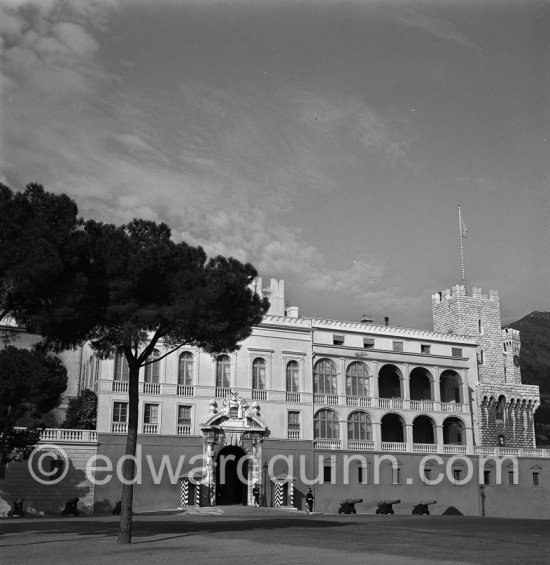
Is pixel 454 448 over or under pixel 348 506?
over

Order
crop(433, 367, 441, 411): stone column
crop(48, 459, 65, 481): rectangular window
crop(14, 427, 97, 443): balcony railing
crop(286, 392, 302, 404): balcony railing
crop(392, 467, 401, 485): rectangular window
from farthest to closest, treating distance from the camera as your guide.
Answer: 1. crop(433, 367, 441, 411): stone column
2. crop(392, 467, 401, 485): rectangular window
3. crop(286, 392, 302, 404): balcony railing
4. crop(14, 427, 97, 443): balcony railing
5. crop(48, 459, 65, 481): rectangular window

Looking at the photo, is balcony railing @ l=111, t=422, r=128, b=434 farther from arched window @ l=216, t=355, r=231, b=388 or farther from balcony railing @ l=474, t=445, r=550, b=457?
balcony railing @ l=474, t=445, r=550, b=457

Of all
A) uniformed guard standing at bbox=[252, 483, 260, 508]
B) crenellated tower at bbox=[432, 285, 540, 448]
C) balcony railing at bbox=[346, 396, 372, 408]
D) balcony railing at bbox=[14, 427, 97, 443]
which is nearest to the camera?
balcony railing at bbox=[14, 427, 97, 443]

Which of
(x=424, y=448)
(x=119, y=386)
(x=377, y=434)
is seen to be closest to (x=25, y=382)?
(x=119, y=386)

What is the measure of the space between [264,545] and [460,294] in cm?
4922

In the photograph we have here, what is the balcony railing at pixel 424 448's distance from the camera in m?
55.9

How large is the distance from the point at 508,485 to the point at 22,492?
1392 inches

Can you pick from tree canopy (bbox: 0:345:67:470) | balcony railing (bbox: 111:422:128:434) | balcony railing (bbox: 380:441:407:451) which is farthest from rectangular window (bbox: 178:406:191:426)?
tree canopy (bbox: 0:345:67:470)

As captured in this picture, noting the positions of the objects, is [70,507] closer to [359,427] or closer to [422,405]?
[359,427]

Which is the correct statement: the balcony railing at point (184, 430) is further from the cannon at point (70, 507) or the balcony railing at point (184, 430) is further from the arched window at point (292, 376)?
the cannon at point (70, 507)

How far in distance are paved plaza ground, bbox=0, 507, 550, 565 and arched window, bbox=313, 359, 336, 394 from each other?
74.6 ft

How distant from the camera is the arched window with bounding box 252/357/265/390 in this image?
51594mm

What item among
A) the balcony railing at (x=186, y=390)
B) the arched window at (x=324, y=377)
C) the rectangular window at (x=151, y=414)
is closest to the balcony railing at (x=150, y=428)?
the rectangular window at (x=151, y=414)

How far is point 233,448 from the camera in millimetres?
49781
